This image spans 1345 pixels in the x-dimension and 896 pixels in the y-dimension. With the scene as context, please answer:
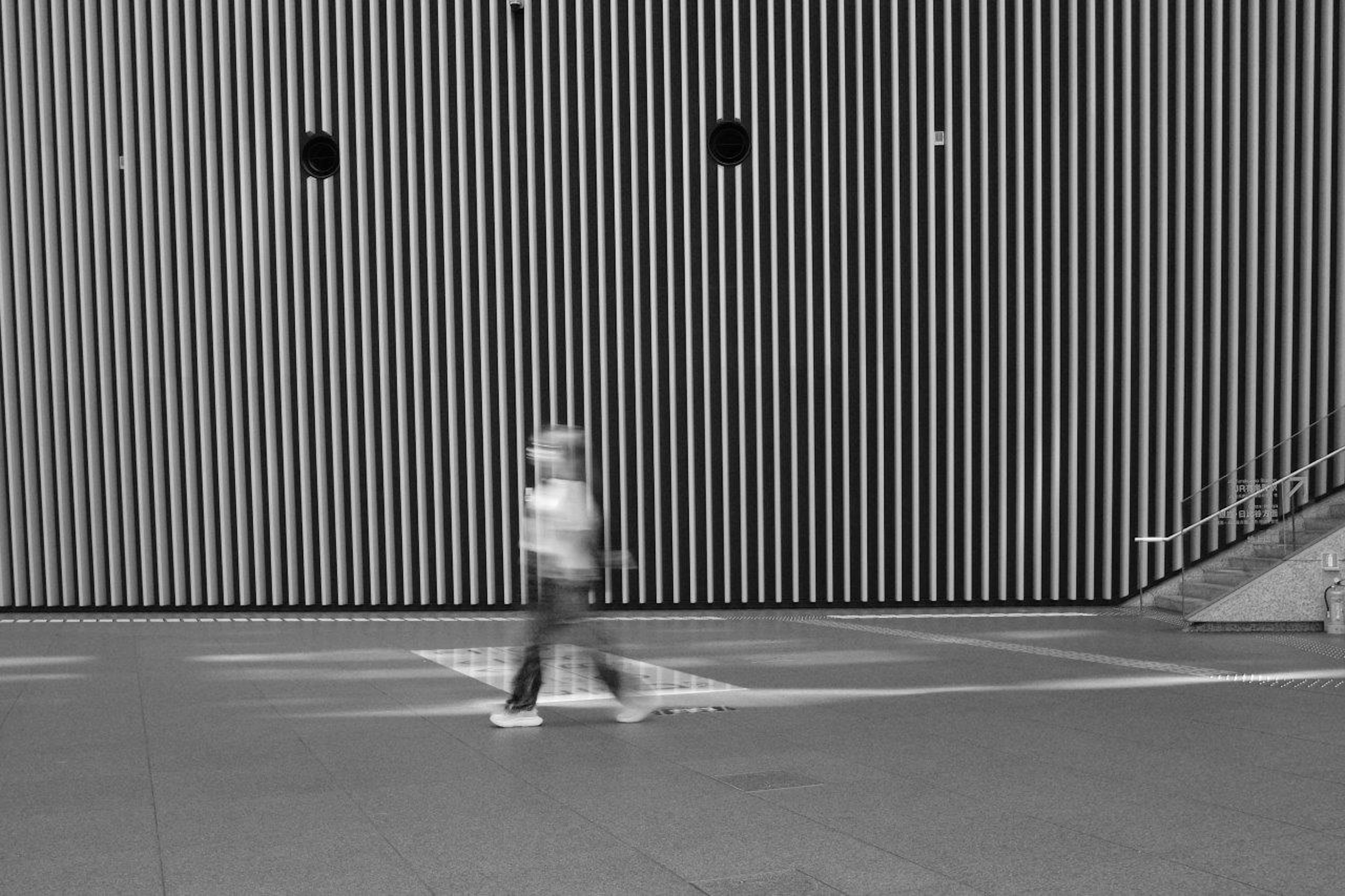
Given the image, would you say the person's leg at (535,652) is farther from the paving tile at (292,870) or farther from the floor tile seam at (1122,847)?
the floor tile seam at (1122,847)

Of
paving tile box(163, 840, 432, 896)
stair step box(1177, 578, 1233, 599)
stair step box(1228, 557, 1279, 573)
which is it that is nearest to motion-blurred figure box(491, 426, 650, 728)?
paving tile box(163, 840, 432, 896)

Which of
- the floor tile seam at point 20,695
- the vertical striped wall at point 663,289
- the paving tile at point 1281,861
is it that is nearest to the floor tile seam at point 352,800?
the floor tile seam at point 20,695

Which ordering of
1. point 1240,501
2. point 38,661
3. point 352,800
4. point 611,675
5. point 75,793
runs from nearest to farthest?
point 352,800
point 75,793
point 611,675
point 38,661
point 1240,501

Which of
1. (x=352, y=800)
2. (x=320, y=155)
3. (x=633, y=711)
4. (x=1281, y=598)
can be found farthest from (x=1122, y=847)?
(x=320, y=155)

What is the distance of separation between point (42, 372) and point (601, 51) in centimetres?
644

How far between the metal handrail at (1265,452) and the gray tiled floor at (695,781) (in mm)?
4422

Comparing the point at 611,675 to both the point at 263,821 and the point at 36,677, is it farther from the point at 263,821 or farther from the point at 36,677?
the point at 36,677

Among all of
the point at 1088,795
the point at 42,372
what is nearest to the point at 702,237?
the point at 42,372

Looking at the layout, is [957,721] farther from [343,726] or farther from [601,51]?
[601,51]

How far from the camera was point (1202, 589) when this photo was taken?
1230 cm

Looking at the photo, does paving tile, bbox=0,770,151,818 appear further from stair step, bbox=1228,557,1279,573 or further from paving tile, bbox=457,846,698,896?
stair step, bbox=1228,557,1279,573

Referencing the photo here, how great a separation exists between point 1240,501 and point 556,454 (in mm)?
8456

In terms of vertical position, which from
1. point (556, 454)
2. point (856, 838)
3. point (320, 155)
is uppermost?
point (320, 155)

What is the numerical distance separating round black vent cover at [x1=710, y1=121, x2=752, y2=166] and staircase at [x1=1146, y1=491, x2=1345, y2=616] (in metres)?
5.90
